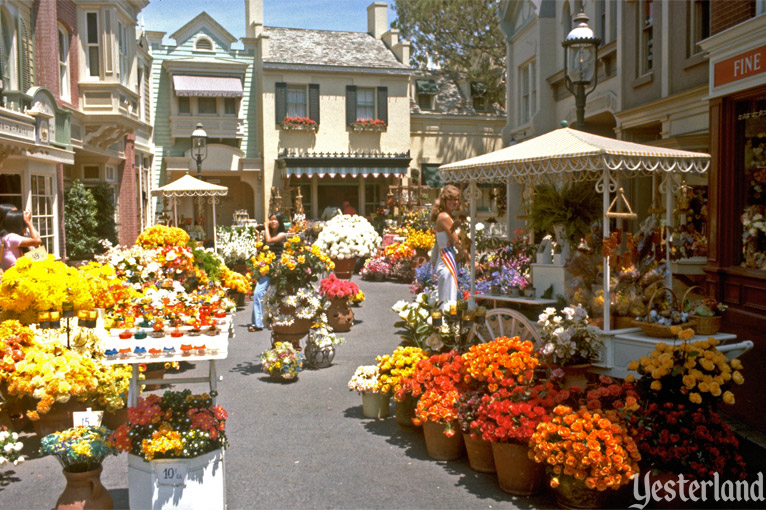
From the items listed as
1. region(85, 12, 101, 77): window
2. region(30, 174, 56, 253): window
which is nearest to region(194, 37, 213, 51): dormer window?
region(85, 12, 101, 77): window

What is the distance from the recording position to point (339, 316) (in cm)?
1209

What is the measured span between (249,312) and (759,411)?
993 cm

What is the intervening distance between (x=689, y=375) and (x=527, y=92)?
17.4 metres

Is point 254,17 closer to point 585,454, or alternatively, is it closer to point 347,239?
point 347,239

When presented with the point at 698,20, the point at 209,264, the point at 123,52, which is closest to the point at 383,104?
the point at 123,52

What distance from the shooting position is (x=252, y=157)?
3014 centimetres

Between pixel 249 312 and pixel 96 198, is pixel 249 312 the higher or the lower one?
the lower one

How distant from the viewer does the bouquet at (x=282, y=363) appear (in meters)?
8.80

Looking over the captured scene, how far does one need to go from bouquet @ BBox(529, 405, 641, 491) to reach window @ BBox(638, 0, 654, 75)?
10611 millimetres

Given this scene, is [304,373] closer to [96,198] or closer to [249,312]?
[249,312]

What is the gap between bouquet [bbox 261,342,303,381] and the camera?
8.80 meters

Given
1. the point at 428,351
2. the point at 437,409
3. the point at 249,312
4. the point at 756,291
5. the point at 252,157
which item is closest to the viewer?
the point at 437,409

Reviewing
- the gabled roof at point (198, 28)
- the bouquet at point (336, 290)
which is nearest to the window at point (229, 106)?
the gabled roof at point (198, 28)

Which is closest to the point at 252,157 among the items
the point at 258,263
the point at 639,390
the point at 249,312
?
the point at 249,312
